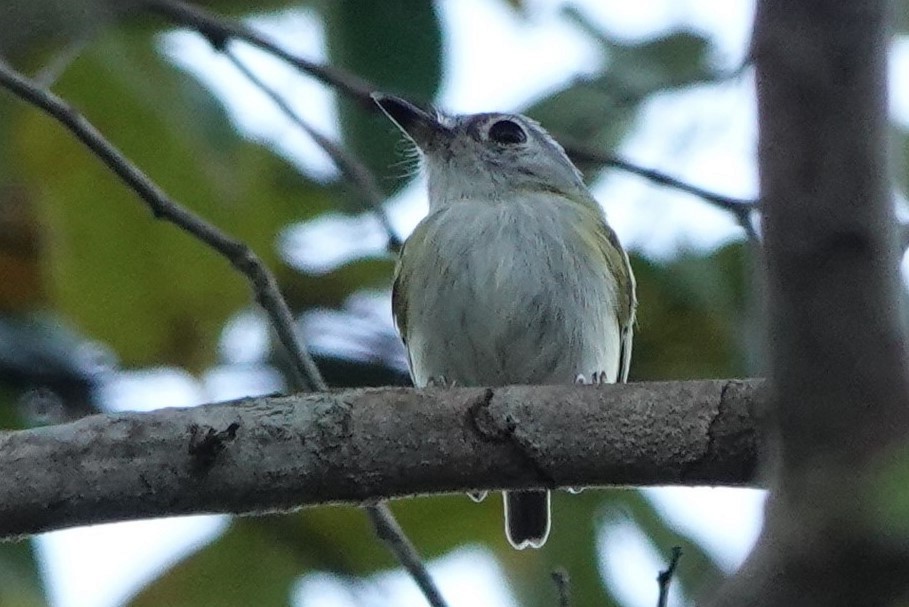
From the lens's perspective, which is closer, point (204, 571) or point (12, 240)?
point (204, 571)

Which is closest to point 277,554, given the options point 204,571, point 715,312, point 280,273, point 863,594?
point 204,571

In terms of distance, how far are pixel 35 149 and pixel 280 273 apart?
94 centimetres

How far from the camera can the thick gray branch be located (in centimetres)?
281

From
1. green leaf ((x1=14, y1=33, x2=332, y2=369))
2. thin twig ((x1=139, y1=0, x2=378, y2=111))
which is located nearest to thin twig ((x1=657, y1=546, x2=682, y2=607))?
thin twig ((x1=139, y1=0, x2=378, y2=111))

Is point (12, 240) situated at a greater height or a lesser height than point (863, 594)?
greater

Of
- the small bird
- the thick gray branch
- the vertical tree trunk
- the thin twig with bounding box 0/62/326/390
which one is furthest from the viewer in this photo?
the small bird

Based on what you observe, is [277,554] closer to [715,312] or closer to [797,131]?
[715,312]

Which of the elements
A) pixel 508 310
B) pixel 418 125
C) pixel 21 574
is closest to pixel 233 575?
pixel 21 574

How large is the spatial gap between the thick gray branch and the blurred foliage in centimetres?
107

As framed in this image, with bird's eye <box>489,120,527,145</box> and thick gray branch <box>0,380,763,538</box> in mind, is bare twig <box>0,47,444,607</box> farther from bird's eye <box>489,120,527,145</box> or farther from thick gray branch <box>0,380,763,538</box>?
bird's eye <box>489,120,527,145</box>

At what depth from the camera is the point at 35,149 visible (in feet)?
15.1

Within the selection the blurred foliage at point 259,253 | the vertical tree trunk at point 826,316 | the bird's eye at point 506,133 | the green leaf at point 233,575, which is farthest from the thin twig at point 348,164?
the vertical tree trunk at point 826,316

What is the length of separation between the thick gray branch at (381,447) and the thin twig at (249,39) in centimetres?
122

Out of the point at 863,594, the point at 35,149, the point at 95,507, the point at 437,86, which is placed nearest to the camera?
the point at 863,594
